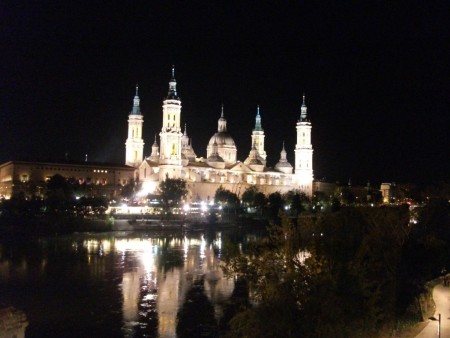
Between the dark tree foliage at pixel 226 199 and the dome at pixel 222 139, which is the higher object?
the dome at pixel 222 139

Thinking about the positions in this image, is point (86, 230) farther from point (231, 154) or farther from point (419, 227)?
point (231, 154)

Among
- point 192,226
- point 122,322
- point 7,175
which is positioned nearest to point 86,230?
point 192,226

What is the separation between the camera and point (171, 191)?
60219 millimetres

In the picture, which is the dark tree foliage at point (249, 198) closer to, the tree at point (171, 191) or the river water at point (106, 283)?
the tree at point (171, 191)

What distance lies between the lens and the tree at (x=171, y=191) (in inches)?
2338

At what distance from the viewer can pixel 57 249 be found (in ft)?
116

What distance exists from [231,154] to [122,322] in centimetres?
6162

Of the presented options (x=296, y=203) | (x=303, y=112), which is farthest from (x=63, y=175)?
(x=303, y=112)

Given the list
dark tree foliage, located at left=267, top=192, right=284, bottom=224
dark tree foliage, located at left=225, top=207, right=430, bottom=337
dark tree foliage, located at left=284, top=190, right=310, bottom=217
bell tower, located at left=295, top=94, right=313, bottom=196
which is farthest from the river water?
bell tower, located at left=295, top=94, right=313, bottom=196

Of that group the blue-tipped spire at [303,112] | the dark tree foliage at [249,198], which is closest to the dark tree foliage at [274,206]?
the dark tree foliage at [249,198]

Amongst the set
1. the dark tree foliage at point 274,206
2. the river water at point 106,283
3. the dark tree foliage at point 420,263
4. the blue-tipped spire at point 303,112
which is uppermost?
the blue-tipped spire at point 303,112

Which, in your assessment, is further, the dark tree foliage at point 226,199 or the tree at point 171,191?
the dark tree foliage at point 226,199

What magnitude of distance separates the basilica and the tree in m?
4.08

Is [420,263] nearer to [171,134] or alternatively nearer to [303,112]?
[171,134]
